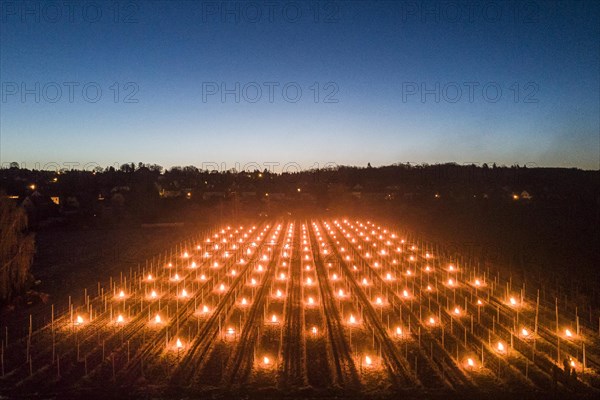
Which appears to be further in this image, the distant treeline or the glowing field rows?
the distant treeline

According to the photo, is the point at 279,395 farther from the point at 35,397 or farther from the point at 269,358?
the point at 35,397

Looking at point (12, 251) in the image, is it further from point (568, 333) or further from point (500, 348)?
point (568, 333)

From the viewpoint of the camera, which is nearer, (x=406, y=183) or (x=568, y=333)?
(x=568, y=333)

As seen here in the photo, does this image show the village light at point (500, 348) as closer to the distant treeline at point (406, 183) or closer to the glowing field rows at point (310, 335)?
the glowing field rows at point (310, 335)

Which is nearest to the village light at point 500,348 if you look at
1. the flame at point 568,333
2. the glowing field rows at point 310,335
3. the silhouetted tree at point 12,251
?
the glowing field rows at point 310,335

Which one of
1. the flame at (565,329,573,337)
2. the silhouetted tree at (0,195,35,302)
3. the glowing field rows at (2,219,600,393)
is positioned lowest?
the glowing field rows at (2,219,600,393)

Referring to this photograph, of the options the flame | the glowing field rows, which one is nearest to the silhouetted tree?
the glowing field rows

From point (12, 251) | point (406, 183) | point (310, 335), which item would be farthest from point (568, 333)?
point (406, 183)

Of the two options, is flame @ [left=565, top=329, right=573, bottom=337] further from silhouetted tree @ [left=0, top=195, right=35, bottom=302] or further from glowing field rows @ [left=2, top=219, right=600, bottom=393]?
silhouetted tree @ [left=0, top=195, right=35, bottom=302]

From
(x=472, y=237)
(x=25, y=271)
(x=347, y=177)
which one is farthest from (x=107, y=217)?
(x=347, y=177)
